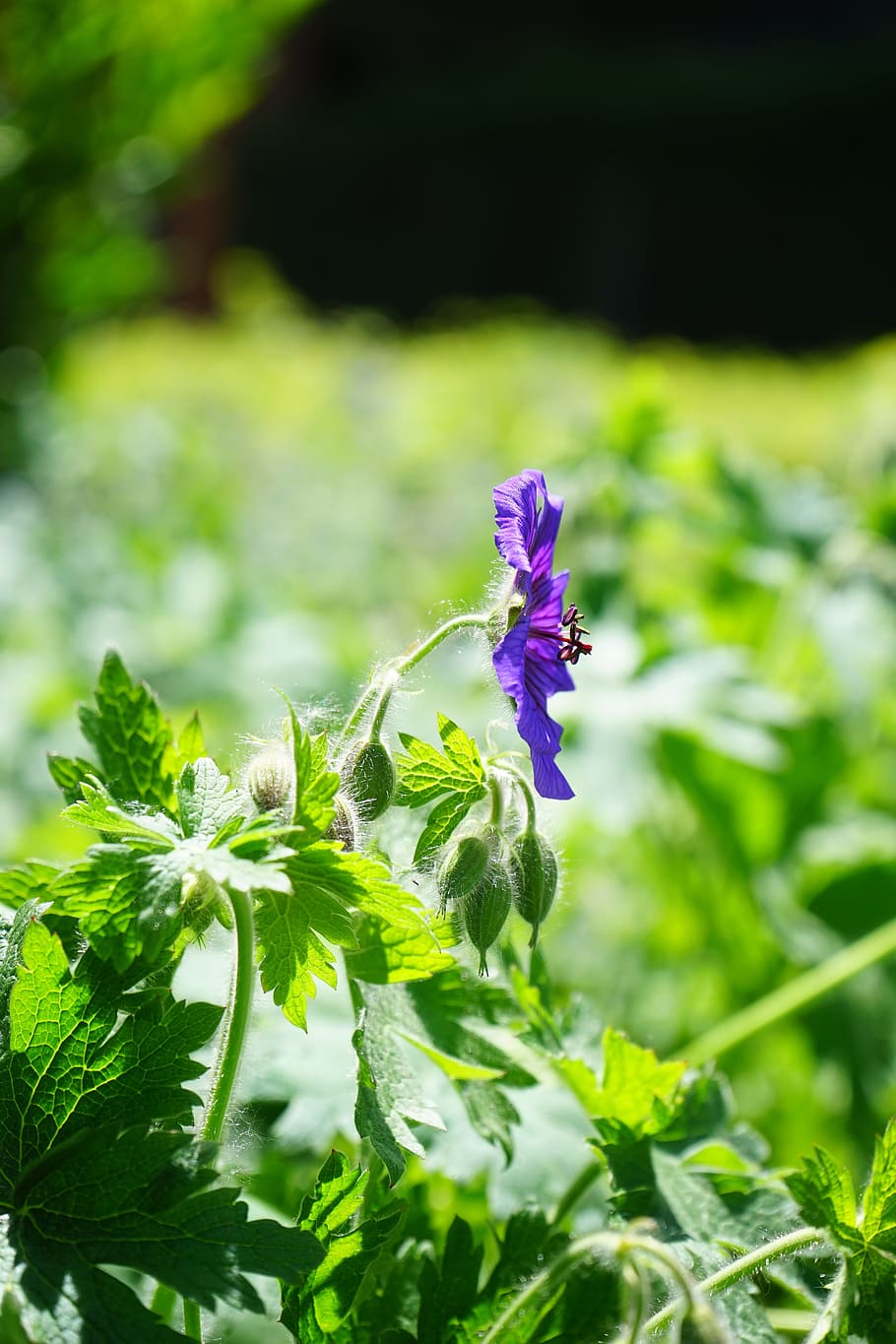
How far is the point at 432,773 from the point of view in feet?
2.84

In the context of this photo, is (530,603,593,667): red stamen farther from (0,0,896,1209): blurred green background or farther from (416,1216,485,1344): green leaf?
(416,1216,485,1344): green leaf

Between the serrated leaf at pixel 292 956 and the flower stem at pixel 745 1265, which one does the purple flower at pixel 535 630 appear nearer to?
the serrated leaf at pixel 292 956

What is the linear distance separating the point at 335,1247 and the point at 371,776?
29 cm

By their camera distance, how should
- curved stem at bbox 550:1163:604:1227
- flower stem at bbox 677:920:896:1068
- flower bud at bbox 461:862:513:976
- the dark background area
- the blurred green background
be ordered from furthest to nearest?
the dark background area
the blurred green background
flower stem at bbox 677:920:896:1068
curved stem at bbox 550:1163:604:1227
flower bud at bbox 461:862:513:976

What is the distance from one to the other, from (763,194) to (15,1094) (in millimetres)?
17501

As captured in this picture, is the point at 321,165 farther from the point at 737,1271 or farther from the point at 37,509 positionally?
the point at 737,1271

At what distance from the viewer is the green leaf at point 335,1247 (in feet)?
2.68

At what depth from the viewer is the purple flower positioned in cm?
85

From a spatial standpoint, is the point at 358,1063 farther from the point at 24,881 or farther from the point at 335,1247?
the point at 24,881

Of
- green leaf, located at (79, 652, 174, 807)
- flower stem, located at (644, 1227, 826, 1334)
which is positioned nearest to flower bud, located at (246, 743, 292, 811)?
green leaf, located at (79, 652, 174, 807)

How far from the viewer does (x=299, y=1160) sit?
4.17 feet

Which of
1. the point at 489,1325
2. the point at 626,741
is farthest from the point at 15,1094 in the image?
the point at 626,741

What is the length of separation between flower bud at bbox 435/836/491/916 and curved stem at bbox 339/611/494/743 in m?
0.11

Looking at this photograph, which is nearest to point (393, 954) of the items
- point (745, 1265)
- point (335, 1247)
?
point (335, 1247)
